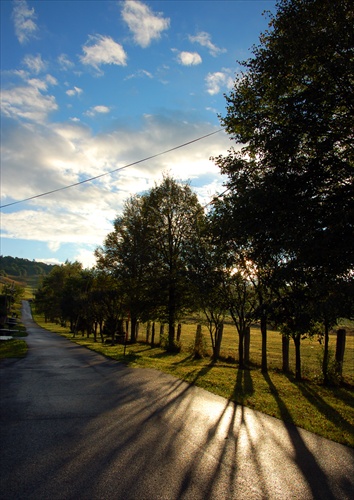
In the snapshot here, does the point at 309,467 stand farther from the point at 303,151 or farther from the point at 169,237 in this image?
the point at 169,237

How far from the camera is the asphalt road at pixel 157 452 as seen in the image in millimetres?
3807

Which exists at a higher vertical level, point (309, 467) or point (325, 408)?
point (309, 467)

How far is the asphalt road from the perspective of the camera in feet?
12.5

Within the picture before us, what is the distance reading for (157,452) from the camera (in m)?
4.79

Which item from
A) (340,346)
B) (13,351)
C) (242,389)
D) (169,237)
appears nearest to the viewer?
(242,389)

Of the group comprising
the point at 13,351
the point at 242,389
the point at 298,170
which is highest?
the point at 298,170

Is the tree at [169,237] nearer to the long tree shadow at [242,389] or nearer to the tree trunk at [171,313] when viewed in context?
the tree trunk at [171,313]

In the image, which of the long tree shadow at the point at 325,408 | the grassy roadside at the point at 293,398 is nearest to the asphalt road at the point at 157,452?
the grassy roadside at the point at 293,398

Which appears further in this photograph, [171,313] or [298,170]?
[171,313]

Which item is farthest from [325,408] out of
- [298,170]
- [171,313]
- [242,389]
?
[171,313]

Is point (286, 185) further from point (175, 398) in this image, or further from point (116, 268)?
point (116, 268)

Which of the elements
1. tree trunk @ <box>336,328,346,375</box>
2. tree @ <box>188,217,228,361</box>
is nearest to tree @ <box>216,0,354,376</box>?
tree trunk @ <box>336,328,346,375</box>

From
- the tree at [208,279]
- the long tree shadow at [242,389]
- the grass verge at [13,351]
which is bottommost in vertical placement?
the grass verge at [13,351]

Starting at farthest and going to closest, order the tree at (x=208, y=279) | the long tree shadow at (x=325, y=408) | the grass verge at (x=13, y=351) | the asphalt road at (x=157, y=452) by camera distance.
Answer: the tree at (x=208, y=279) < the grass verge at (x=13, y=351) < the long tree shadow at (x=325, y=408) < the asphalt road at (x=157, y=452)
